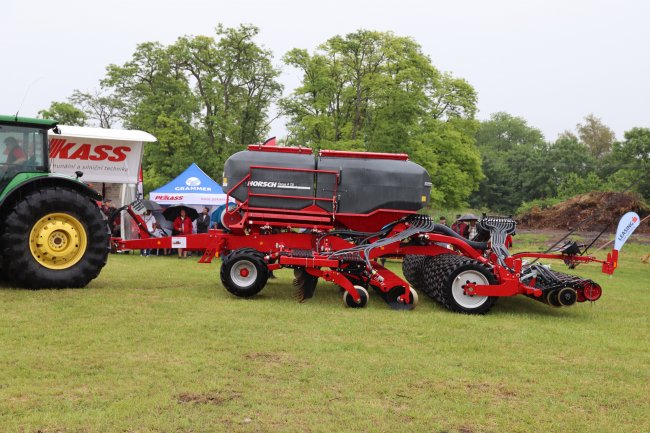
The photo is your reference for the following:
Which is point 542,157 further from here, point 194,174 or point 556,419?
point 556,419

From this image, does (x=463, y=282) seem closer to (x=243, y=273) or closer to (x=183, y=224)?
(x=243, y=273)

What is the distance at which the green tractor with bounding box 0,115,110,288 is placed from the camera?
938cm

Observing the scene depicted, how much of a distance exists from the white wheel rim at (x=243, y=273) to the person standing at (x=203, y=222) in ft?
32.1

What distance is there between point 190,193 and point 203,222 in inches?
85.3

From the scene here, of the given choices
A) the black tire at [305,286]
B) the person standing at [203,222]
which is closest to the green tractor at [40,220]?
the black tire at [305,286]

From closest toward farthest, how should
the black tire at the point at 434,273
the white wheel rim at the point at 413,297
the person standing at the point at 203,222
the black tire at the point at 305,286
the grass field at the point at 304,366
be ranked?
the grass field at the point at 304,366 → the white wheel rim at the point at 413,297 → the black tire at the point at 434,273 → the black tire at the point at 305,286 → the person standing at the point at 203,222

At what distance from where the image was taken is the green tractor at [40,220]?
9.38 m

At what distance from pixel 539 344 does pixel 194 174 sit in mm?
16283

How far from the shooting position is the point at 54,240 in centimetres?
971

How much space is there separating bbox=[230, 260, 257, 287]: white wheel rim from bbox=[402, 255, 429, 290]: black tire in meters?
2.91

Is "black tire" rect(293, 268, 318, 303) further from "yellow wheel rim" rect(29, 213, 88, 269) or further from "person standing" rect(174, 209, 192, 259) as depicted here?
"person standing" rect(174, 209, 192, 259)

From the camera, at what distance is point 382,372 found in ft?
20.0

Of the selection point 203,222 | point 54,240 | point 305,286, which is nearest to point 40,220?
point 54,240

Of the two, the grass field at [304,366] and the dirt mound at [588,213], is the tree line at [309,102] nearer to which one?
the dirt mound at [588,213]
